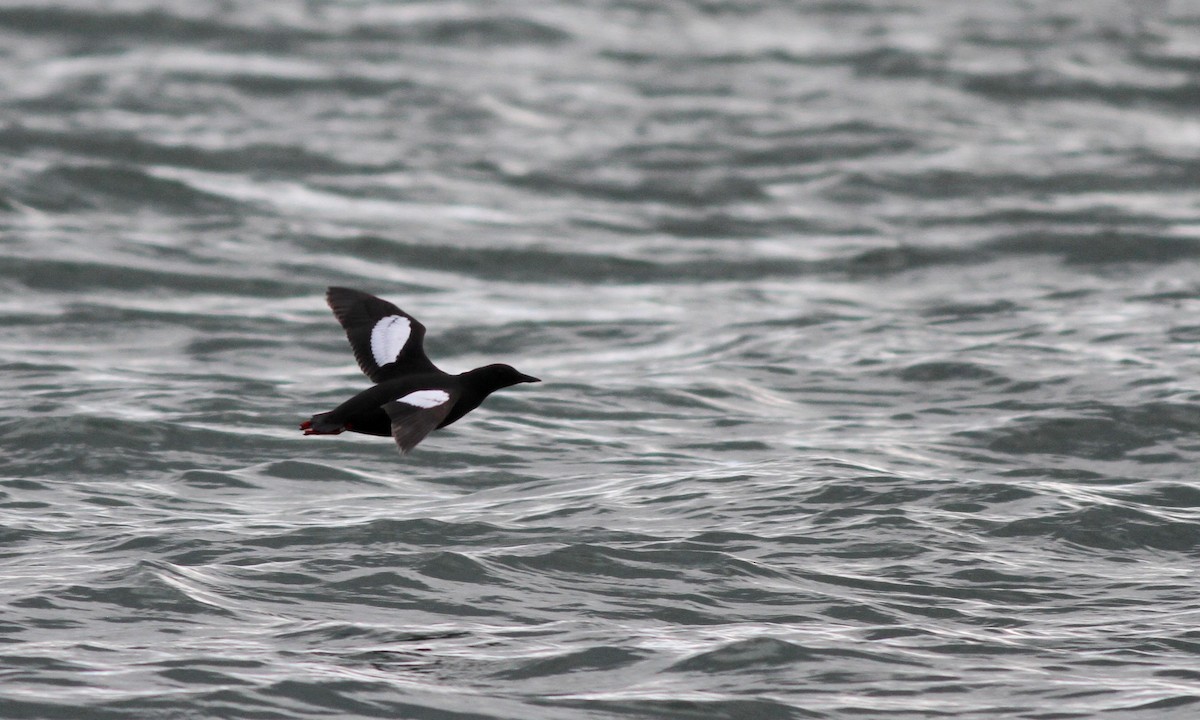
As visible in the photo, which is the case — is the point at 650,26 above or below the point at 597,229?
above

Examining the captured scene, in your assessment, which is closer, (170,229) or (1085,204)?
(170,229)

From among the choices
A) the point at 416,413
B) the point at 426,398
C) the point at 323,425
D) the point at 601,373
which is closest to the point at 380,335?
the point at 323,425

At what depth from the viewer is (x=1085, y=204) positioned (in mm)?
18625

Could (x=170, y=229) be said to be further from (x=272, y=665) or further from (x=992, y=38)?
(x=992, y=38)

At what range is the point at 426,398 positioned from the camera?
7.59 meters

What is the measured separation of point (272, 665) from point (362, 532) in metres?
1.89

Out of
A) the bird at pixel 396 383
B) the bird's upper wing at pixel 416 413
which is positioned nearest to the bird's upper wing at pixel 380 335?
the bird at pixel 396 383

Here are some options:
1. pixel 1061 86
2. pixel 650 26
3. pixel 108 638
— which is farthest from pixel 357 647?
pixel 650 26

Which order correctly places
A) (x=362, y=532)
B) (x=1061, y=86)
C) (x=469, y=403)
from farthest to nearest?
1. (x=1061, y=86)
2. (x=362, y=532)
3. (x=469, y=403)

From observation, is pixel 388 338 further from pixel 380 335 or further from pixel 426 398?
pixel 426 398

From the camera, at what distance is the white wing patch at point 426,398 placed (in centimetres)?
746

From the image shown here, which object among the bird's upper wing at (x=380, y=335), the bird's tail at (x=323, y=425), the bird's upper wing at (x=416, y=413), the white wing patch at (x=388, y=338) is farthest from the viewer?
the white wing patch at (x=388, y=338)

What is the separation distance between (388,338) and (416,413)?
1527 millimetres

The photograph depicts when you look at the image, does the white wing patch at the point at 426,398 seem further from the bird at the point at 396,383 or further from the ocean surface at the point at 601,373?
the ocean surface at the point at 601,373
